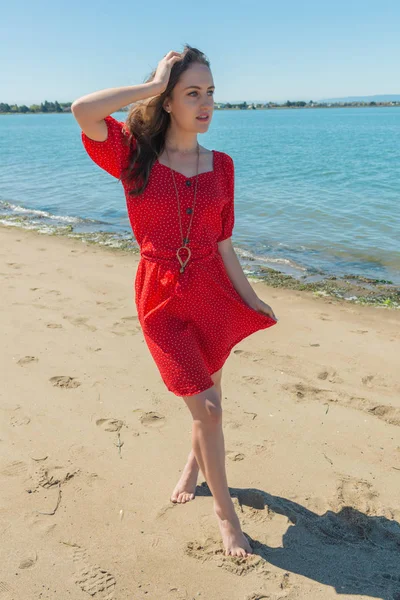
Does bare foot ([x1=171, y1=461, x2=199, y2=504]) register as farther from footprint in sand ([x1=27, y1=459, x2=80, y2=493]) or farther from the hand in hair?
the hand in hair

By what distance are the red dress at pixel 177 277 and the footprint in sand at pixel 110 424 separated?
1.21 meters

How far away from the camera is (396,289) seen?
312 inches

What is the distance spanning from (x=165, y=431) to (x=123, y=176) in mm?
1812

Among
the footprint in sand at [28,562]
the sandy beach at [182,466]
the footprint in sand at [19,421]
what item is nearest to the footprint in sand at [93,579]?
the sandy beach at [182,466]

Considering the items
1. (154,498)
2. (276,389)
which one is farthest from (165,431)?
(276,389)

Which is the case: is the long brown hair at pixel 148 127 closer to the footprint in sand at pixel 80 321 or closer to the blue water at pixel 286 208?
the footprint in sand at pixel 80 321

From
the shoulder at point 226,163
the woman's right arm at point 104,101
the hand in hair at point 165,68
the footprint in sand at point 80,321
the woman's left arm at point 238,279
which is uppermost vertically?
the hand in hair at point 165,68

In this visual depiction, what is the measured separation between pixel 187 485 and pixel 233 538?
51 centimetres

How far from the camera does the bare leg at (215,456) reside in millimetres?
2715

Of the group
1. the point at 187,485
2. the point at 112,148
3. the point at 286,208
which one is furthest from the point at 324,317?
the point at 286,208

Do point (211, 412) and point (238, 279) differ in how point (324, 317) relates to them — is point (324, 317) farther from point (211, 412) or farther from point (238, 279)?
point (211, 412)

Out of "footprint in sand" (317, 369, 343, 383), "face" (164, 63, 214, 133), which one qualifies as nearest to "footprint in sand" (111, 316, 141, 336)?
"footprint in sand" (317, 369, 343, 383)

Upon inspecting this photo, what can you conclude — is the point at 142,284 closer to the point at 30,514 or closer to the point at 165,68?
the point at 165,68

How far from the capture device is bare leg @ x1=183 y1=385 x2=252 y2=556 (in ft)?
8.91
